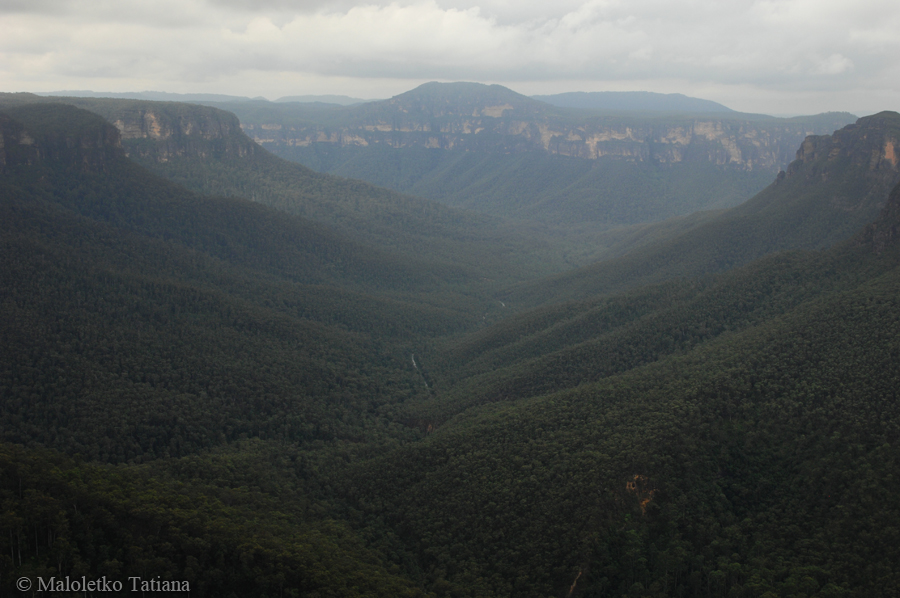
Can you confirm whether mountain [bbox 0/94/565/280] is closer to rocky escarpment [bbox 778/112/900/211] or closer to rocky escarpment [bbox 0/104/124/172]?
rocky escarpment [bbox 0/104/124/172]

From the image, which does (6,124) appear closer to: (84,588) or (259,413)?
(259,413)

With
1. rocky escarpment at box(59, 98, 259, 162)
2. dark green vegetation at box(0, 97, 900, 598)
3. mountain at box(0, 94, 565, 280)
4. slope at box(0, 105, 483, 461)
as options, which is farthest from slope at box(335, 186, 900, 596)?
rocky escarpment at box(59, 98, 259, 162)

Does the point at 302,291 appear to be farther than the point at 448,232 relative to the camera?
No

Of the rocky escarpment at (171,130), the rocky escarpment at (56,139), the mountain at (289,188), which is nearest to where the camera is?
the rocky escarpment at (56,139)

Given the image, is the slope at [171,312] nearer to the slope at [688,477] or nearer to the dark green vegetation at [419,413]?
the dark green vegetation at [419,413]

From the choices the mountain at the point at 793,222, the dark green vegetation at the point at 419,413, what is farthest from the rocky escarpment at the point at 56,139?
the mountain at the point at 793,222

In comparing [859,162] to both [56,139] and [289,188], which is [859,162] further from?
[56,139]

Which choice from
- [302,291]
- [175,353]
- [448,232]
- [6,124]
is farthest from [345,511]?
[448,232]

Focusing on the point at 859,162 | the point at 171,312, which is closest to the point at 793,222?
the point at 859,162

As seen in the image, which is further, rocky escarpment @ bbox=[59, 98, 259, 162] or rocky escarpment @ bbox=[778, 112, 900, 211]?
rocky escarpment @ bbox=[59, 98, 259, 162]
